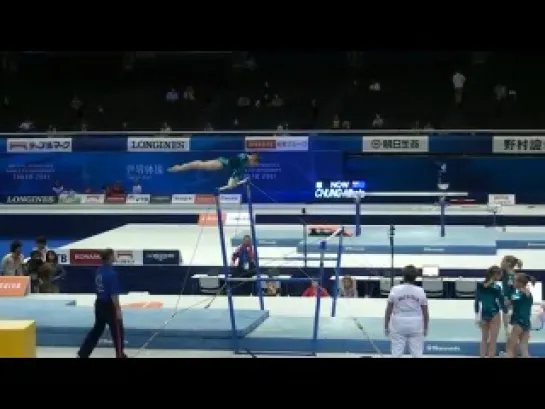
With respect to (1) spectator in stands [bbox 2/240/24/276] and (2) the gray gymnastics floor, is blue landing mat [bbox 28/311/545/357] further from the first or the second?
(1) spectator in stands [bbox 2/240/24/276]

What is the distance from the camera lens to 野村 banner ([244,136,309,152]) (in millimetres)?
21797

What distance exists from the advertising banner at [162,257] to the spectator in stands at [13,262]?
238 centimetres

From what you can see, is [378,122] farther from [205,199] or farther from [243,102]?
[205,199]

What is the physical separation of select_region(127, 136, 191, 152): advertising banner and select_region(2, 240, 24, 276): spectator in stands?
799 cm

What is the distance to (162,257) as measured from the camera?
15.9 meters

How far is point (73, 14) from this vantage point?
6.42 metres

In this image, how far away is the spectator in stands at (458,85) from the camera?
80.3 ft

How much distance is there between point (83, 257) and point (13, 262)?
214 cm

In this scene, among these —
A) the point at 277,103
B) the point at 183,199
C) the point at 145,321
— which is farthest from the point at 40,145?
the point at 145,321

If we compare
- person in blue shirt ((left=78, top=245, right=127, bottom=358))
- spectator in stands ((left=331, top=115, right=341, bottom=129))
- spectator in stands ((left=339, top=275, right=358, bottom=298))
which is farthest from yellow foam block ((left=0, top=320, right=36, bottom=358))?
spectator in stands ((left=331, top=115, right=341, bottom=129))

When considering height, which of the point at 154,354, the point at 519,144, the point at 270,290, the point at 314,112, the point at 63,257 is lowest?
the point at 154,354

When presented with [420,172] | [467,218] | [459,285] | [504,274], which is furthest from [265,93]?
[504,274]
